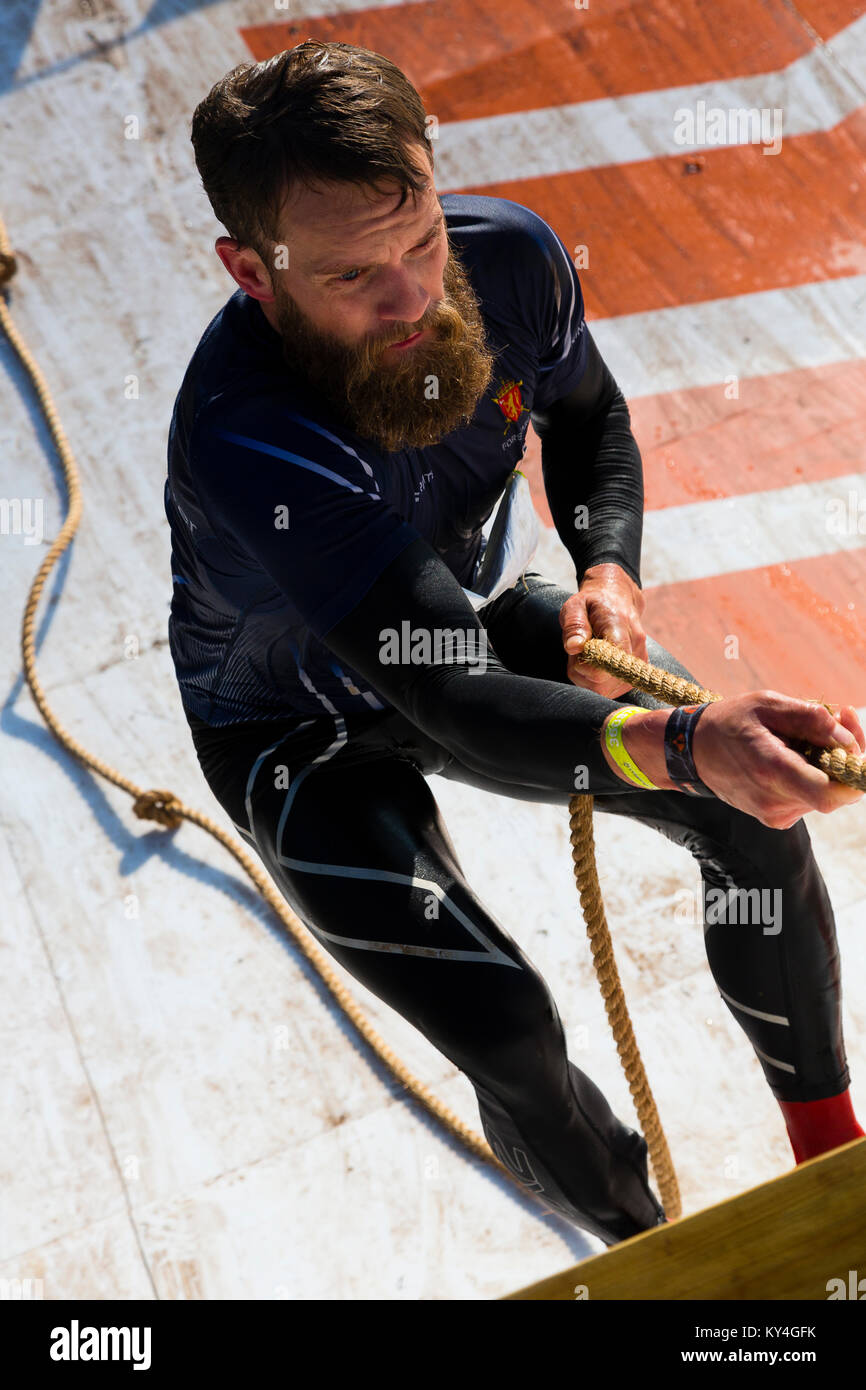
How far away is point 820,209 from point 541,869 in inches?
102

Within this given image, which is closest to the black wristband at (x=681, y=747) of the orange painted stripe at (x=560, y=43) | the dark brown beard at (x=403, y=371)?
the dark brown beard at (x=403, y=371)

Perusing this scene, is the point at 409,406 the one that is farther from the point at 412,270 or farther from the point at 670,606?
the point at 670,606

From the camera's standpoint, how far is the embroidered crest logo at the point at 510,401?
196 centimetres

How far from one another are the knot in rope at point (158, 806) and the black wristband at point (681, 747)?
186cm

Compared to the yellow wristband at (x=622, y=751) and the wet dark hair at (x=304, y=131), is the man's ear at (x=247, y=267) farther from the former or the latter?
the yellow wristband at (x=622, y=751)

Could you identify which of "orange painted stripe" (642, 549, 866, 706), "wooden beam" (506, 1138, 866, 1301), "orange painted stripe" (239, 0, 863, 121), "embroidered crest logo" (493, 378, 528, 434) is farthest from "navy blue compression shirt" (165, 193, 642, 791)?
"orange painted stripe" (239, 0, 863, 121)

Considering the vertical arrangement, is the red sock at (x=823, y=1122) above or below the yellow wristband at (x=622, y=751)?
below

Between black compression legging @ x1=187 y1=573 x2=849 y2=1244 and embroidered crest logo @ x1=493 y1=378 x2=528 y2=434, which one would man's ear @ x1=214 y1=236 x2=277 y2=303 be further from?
black compression legging @ x1=187 y1=573 x2=849 y2=1244

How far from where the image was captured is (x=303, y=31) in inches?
187

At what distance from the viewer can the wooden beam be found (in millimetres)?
1374

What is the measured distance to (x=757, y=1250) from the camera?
4.67 ft

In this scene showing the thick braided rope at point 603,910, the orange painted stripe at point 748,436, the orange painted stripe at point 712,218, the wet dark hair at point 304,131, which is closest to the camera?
the wet dark hair at point 304,131

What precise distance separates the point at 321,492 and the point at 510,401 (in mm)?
482

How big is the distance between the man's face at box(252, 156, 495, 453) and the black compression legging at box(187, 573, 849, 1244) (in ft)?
1.61
